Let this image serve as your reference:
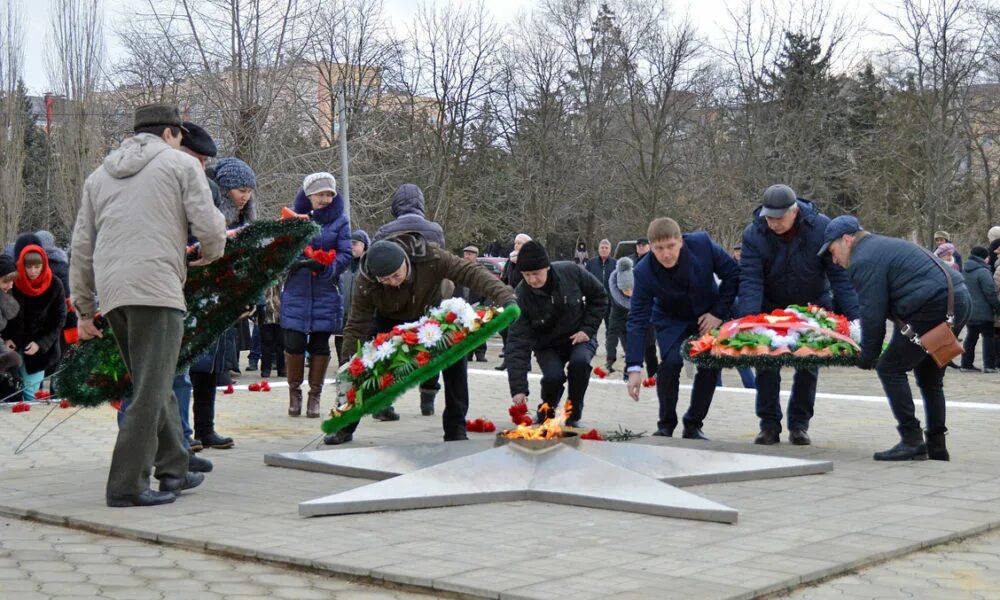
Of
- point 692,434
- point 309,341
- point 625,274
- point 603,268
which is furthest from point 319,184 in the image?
point 603,268

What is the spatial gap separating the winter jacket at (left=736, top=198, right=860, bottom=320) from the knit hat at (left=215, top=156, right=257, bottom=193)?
3738 millimetres

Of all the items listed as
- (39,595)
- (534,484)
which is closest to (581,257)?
(534,484)

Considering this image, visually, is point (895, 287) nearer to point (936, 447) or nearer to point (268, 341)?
point (936, 447)

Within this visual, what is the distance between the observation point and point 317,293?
11.9 m

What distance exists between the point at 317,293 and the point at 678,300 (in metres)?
3.47

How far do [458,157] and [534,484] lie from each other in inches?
1612

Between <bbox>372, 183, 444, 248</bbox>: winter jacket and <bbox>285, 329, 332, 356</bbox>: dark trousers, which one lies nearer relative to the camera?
<bbox>372, 183, 444, 248</bbox>: winter jacket

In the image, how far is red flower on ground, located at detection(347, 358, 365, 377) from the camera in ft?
28.2

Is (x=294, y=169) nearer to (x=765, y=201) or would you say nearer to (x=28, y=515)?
(x=765, y=201)

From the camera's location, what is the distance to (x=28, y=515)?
23.0ft

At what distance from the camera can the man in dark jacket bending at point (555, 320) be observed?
1054 cm

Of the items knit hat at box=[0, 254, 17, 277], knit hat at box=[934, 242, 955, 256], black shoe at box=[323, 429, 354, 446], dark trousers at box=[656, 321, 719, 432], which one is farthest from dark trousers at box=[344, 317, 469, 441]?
knit hat at box=[934, 242, 955, 256]

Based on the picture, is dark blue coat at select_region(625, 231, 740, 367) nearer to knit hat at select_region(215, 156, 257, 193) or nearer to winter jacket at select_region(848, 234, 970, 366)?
winter jacket at select_region(848, 234, 970, 366)

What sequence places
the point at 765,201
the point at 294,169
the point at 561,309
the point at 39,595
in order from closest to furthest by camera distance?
the point at 39,595 < the point at 765,201 < the point at 561,309 < the point at 294,169
